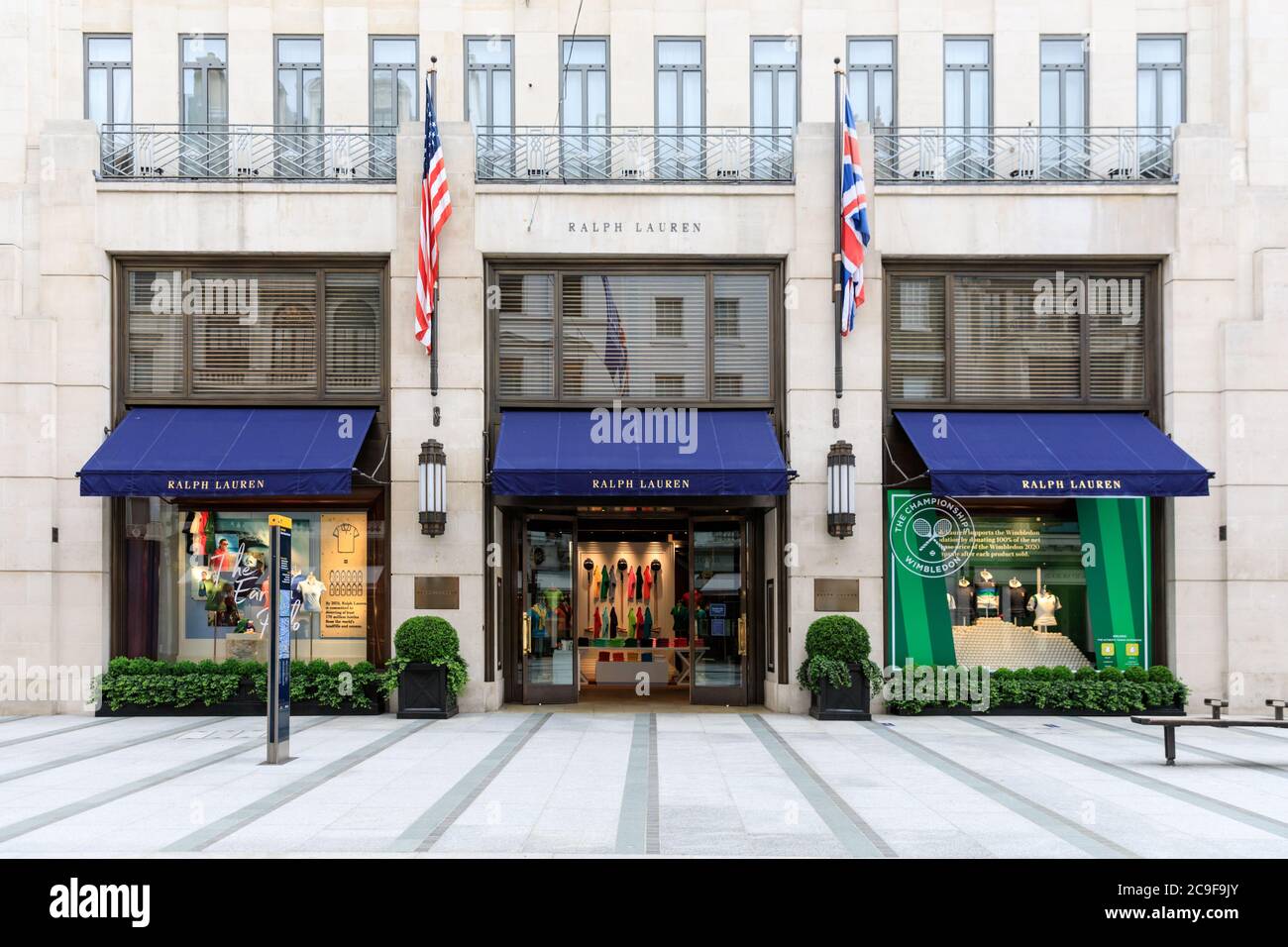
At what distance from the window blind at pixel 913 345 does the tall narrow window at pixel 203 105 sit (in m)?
11.5

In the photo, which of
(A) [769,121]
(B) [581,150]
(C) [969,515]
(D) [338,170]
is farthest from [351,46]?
(C) [969,515]

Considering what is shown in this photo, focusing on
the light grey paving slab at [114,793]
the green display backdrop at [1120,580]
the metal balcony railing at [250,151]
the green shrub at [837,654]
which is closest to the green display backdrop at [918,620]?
the green shrub at [837,654]

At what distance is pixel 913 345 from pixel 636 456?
5.12 metres

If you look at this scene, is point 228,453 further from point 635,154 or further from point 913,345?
point 913,345

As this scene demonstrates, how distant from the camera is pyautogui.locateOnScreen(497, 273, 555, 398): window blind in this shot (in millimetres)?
18703

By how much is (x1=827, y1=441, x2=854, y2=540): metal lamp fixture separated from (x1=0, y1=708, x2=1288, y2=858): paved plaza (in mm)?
3112

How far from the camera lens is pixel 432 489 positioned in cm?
1758

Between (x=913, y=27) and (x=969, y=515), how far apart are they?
27.3ft

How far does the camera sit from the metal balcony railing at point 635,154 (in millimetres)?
18891

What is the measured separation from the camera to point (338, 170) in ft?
61.8

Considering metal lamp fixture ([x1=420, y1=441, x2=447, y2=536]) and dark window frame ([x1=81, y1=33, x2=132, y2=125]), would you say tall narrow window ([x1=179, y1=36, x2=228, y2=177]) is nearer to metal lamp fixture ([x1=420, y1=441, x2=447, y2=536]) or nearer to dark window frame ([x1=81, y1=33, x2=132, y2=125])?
dark window frame ([x1=81, y1=33, x2=132, y2=125])

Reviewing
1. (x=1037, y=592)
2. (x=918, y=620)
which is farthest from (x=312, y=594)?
(x=1037, y=592)

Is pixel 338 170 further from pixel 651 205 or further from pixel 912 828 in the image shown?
pixel 912 828

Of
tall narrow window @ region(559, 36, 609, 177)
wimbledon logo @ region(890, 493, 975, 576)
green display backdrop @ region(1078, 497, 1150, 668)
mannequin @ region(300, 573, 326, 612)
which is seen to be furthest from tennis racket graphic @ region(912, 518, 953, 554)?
mannequin @ region(300, 573, 326, 612)
